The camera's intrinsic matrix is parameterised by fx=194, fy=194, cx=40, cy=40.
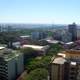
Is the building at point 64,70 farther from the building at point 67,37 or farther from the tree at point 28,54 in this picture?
the building at point 67,37

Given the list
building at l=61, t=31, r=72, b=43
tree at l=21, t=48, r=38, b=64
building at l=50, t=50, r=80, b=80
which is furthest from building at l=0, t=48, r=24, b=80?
building at l=61, t=31, r=72, b=43

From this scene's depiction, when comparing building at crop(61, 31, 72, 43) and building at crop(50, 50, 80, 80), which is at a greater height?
building at crop(61, 31, 72, 43)

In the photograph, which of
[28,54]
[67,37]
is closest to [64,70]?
[28,54]

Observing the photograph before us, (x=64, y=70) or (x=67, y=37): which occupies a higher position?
(x=67, y=37)

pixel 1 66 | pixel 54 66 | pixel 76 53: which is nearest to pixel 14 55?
pixel 1 66

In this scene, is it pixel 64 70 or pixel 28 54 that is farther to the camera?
pixel 28 54

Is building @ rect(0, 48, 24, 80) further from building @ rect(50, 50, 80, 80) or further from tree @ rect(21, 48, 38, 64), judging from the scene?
tree @ rect(21, 48, 38, 64)

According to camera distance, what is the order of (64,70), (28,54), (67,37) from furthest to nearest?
(67,37)
(28,54)
(64,70)

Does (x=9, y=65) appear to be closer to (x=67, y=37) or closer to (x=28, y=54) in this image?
(x=28, y=54)

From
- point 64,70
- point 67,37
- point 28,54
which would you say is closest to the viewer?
point 64,70
